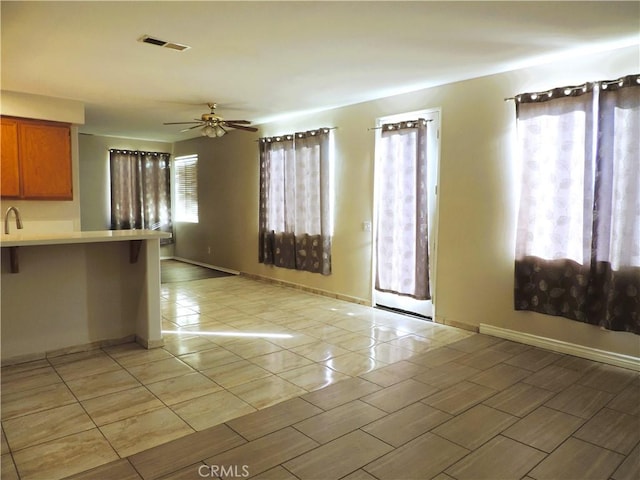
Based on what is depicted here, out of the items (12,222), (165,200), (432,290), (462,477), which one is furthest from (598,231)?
(165,200)

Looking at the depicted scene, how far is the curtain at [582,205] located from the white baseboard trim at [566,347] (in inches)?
10.0

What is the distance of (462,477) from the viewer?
2.07m

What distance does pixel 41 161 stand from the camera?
5062mm

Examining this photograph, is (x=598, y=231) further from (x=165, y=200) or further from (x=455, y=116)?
(x=165, y=200)

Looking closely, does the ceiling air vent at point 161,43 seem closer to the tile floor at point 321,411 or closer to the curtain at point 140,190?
the tile floor at point 321,411

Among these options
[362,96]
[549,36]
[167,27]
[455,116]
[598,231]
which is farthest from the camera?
[362,96]

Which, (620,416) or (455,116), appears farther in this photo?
(455,116)

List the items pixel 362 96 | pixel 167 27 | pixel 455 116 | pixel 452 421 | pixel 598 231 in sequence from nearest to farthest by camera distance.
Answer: pixel 452 421, pixel 167 27, pixel 598 231, pixel 455 116, pixel 362 96

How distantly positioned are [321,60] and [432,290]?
265 centimetres

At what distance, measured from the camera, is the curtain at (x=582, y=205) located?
3299 mm

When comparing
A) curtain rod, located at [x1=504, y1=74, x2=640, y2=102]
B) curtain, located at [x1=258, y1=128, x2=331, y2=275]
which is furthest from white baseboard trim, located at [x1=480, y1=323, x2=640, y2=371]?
curtain, located at [x1=258, y1=128, x2=331, y2=275]

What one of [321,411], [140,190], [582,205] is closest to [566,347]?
[582,205]

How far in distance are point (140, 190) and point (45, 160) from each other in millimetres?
3654

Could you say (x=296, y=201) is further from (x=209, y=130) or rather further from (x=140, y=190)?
(x=140, y=190)
